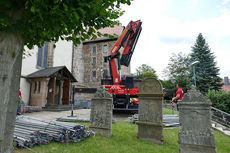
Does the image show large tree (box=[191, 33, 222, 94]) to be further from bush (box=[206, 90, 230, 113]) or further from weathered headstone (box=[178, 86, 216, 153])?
weathered headstone (box=[178, 86, 216, 153])

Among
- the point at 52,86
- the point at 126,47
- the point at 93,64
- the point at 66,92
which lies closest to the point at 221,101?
the point at 126,47

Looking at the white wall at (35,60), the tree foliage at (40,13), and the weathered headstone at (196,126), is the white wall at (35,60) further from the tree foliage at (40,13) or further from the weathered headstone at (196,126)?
the weathered headstone at (196,126)

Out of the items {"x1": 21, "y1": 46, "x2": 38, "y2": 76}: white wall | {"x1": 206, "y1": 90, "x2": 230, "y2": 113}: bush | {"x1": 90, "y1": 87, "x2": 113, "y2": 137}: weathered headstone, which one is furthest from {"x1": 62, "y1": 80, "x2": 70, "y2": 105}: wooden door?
{"x1": 206, "y1": 90, "x2": 230, "y2": 113}: bush

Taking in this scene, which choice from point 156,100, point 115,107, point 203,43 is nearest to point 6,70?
point 156,100

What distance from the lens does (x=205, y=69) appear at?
2425 cm

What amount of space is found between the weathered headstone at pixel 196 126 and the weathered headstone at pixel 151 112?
3.47 feet

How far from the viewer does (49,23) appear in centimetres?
269

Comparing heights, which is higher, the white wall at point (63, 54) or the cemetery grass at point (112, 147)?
the white wall at point (63, 54)

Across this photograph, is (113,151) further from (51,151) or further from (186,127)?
(186,127)

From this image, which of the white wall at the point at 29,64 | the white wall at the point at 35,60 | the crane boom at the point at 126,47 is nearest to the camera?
the crane boom at the point at 126,47

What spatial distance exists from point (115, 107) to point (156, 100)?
21.6ft

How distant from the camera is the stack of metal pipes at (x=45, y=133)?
4109mm

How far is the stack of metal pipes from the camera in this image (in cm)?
411

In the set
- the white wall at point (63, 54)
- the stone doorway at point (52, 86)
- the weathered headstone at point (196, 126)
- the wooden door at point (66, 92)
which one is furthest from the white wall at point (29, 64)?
the weathered headstone at point (196, 126)
